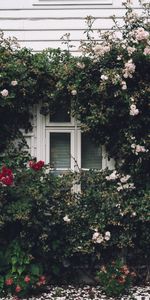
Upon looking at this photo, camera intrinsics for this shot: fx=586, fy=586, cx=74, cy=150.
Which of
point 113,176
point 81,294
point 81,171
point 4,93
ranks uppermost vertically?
point 4,93

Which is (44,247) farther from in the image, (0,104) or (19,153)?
(0,104)

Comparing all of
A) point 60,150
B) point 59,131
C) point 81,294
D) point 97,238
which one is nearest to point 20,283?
Answer: point 81,294

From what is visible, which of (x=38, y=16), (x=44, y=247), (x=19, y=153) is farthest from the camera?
(x=38, y=16)

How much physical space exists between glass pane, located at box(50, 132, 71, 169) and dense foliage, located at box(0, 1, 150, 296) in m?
0.23

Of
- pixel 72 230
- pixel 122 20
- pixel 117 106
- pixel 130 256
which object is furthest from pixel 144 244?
pixel 122 20

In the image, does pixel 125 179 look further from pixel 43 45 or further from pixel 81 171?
pixel 43 45

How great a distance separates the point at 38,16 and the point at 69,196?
8.64ft

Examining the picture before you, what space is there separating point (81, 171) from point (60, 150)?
0.50 meters

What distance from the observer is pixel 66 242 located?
762 cm

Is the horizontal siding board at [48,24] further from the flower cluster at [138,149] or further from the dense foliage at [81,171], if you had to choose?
the flower cluster at [138,149]

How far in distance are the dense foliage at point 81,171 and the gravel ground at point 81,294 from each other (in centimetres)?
22

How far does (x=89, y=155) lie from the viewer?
8070 millimetres

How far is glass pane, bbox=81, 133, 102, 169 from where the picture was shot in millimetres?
8047

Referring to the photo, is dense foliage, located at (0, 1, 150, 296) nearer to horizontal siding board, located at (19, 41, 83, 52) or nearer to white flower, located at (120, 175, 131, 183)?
white flower, located at (120, 175, 131, 183)
